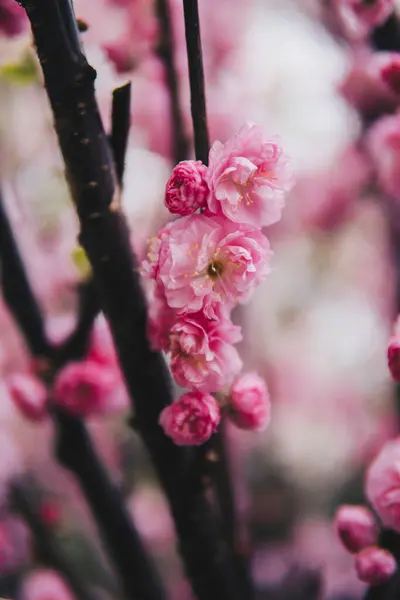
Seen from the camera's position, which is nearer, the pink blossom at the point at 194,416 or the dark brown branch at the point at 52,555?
the pink blossom at the point at 194,416

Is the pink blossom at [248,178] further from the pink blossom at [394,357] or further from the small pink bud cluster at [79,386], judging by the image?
the small pink bud cluster at [79,386]

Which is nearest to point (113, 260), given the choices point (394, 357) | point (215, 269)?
point (215, 269)

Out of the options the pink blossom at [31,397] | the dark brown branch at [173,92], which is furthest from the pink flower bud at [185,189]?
the pink blossom at [31,397]

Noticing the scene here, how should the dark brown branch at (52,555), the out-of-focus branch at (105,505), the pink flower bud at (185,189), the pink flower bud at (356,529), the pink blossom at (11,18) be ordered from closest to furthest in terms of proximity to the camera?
1. the pink flower bud at (185,189)
2. the pink flower bud at (356,529)
3. the pink blossom at (11,18)
4. the out-of-focus branch at (105,505)
5. the dark brown branch at (52,555)

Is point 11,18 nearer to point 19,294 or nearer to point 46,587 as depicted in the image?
point 19,294

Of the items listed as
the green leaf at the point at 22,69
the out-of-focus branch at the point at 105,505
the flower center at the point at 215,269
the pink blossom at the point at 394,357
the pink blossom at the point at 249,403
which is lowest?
the out-of-focus branch at the point at 105,505

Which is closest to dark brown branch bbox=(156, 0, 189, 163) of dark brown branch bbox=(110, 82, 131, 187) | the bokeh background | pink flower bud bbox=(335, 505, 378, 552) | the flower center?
the bokeh background
